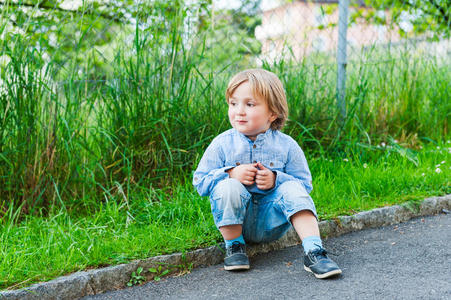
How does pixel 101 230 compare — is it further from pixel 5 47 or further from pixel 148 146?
pixel 5 47

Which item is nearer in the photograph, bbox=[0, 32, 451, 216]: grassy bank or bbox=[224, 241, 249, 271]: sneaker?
bbox=[224, 241, 249, 271]: sneaker

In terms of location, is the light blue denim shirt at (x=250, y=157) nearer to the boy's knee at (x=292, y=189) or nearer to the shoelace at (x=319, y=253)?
the boy's knee at (x=292, y=189)

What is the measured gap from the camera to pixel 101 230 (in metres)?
2.76

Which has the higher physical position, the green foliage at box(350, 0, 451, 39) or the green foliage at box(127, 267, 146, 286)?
the green foliage at box(350, 0, 451, 39)

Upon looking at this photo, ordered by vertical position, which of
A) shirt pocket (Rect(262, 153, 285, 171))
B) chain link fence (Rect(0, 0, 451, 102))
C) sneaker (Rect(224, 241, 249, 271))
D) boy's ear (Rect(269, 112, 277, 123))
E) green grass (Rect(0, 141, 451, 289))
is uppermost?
chain link fence (Rect(0, 0, 451, 102))

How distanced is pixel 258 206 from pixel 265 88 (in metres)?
0.64

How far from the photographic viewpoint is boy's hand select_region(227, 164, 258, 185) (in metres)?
2.39

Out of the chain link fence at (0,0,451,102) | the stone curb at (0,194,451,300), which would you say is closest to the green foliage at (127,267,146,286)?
the stone curb at (0,194,451,300)

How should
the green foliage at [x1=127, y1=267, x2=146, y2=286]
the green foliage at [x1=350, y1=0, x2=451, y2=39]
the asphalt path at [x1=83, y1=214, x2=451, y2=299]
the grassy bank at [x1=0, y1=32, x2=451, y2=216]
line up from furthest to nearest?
the green foliage at [x1=350, y1=0, x2=451, y2=39], the grassy bank at [x1=0, y1=32, x2=451, y2=216], the green foliage at [x1=127, y1=267, x2=146, y2=286], the asphalt path at [x1=83, y1=214, x2=451, y2=299]

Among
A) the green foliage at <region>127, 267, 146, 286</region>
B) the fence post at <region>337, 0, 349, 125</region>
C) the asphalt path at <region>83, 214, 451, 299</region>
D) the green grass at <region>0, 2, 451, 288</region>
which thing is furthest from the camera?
the fence post at <region>337, 0, 349, 125</region>

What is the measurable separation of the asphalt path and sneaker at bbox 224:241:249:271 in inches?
1.5

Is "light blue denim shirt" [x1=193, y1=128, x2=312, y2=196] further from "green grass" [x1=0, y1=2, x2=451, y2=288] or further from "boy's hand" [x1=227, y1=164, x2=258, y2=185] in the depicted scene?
"green grass" [x1=0, y1=2, x2=451, y2=288]

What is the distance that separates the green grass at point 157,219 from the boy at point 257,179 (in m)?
0.29

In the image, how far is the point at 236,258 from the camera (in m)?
2.44
